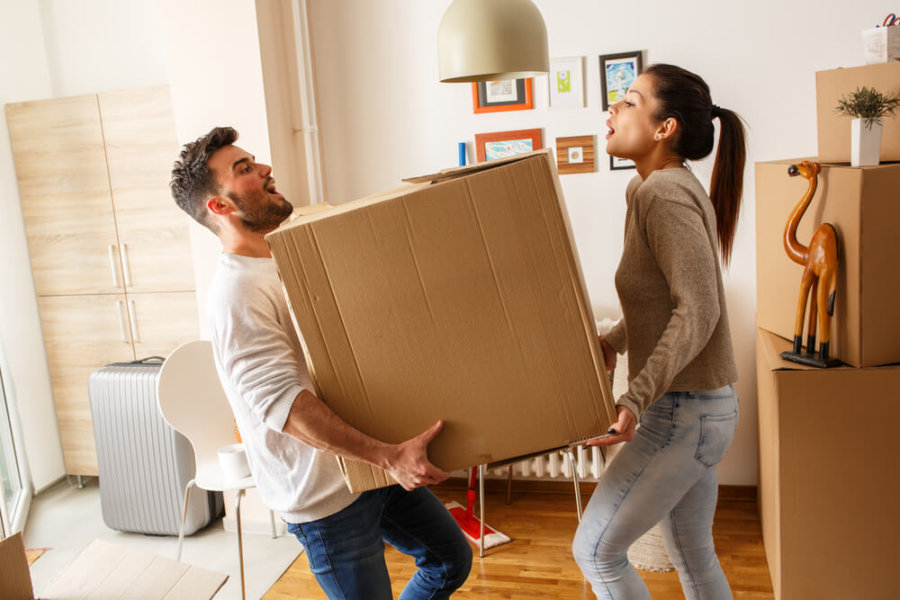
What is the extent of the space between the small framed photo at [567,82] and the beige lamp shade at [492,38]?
3.14ft

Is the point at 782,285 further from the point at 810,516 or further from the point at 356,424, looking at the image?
the point at 356,424

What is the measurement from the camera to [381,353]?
1.17 meters

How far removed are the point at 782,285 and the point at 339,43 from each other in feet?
6.50

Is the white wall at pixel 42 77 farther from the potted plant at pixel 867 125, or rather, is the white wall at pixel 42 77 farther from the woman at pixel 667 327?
the potted plant at pixel 867 125

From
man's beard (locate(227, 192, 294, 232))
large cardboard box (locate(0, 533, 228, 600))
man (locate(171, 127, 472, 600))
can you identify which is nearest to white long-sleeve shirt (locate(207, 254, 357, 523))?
man (locate(171, 127, 472, 600))

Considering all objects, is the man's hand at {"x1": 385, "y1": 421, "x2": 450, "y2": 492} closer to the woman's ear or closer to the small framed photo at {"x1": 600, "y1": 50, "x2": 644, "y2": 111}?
the woman's ear

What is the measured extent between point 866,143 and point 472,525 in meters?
1.84

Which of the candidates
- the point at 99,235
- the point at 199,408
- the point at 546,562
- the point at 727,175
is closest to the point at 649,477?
the point at 727,175

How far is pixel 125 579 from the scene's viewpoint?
5.39ft

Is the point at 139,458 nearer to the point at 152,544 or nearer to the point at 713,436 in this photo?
the point at 152,544

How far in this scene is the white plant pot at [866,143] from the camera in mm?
1705

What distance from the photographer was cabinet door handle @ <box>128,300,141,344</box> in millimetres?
3195

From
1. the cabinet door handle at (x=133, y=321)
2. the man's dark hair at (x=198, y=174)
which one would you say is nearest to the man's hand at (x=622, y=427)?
the man's dark hair at (x=198, y=174)

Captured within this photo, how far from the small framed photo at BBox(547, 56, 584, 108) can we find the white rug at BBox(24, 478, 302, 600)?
6.36 feet
